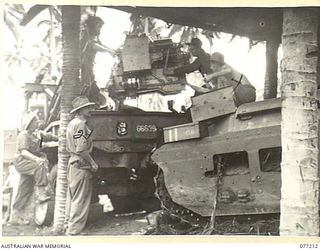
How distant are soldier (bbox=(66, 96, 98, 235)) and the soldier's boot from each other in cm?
73

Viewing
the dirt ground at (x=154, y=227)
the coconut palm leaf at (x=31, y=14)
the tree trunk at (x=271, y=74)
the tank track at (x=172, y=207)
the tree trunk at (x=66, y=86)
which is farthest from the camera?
the tree trunk at (x=271, y=74)

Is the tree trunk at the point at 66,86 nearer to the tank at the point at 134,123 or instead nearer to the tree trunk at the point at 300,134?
the tank at the point at 134,123

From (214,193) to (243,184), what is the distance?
0.32 metres

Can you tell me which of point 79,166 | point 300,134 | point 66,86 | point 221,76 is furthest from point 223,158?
point 66,86

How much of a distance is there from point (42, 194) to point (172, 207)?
1.54 m

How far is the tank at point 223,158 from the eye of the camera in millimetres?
4512

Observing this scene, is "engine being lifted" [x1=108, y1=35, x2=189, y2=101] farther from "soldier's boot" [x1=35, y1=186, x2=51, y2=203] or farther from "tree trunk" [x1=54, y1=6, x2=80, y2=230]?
"soldier's boot" [x1=35, y1=186, x2=51, y2=203]

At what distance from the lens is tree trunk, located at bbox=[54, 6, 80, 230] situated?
5.23m

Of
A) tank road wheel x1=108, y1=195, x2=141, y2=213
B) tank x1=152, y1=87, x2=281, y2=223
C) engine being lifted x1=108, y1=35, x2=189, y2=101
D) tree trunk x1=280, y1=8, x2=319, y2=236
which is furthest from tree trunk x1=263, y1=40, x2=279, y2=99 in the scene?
Result: tree trunk x1=280, y1=8, x2=319, y2=236

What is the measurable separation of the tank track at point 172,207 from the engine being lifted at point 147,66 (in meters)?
1.06

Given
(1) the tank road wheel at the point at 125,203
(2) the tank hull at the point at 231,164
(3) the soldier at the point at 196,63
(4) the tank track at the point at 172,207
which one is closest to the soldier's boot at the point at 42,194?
(1) the tank road wheel at the point at 125,203

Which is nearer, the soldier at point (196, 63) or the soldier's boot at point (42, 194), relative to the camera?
the soldier's boot at point (42, 194)

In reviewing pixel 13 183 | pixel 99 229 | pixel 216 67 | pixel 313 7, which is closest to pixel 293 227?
pixel 313 7

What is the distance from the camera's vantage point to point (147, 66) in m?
5.73
